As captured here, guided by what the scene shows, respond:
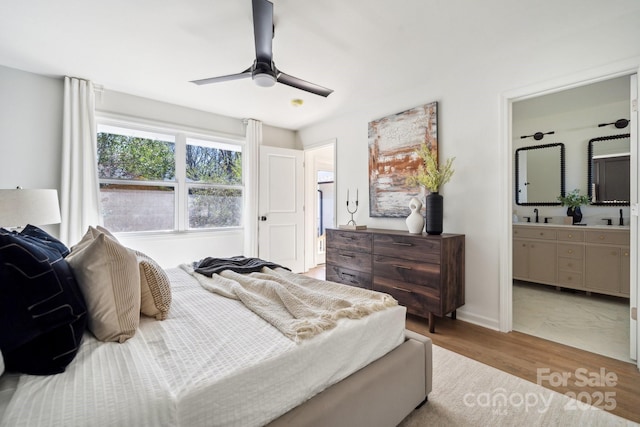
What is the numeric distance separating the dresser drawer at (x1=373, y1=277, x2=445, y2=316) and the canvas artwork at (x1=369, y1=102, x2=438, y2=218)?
35.7 inches

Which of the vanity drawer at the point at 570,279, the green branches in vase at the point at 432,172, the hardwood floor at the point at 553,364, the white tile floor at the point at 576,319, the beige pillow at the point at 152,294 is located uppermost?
the green branches in vase at the point at 432,172

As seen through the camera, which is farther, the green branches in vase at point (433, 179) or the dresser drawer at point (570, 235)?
the dresser drawer at point (570, 235)

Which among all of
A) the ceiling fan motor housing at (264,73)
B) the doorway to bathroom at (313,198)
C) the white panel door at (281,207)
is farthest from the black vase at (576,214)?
the ceiling fan motor housing at (264,73)

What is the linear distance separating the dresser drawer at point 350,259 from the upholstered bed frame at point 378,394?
147 centimetres

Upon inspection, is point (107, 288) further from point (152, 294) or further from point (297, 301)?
point (297, 301)

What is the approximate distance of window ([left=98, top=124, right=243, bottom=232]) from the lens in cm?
350

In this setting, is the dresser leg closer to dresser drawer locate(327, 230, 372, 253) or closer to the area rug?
the area rug

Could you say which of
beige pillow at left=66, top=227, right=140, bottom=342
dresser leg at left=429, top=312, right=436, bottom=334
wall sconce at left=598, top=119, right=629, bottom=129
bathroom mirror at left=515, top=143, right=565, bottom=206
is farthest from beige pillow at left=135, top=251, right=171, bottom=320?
wall sconce at left=598, top=119, right=629, bottom=129

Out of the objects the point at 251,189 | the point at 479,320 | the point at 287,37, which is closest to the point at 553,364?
the point at 479,320

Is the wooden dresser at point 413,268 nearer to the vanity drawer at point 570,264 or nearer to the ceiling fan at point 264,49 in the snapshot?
the ceiling fan at point 264,49

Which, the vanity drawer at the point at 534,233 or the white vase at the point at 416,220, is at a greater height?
the white vase at the point at 416,220

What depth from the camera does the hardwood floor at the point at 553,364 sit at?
5.63 feet

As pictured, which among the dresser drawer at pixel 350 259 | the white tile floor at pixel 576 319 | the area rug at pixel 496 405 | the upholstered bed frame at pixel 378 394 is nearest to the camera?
the upholstered bed frame at pixel 378 394

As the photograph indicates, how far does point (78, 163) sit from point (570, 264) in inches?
234
